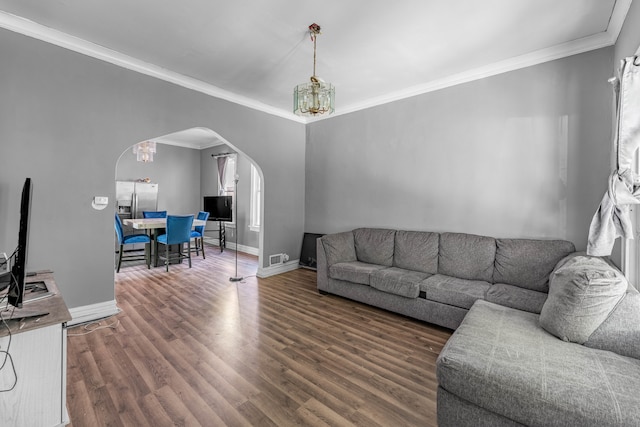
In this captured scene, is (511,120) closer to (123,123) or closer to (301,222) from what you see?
(301,222)

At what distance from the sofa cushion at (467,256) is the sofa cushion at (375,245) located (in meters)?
0.67

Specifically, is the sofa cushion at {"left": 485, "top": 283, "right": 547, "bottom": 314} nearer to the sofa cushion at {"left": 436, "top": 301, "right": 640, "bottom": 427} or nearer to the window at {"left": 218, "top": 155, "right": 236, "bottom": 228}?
the sofa cushion at {"left": 436, "top": 301, "right": 640, "bottom": 427}

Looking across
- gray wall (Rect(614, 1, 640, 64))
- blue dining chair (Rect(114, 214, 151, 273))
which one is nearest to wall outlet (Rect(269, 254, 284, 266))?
blue dining chair (Rect(114, 214, 151, 273))

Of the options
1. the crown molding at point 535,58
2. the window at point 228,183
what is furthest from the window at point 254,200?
the crown molding at point 535,58

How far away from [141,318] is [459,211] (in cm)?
394

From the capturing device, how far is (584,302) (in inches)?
63.8

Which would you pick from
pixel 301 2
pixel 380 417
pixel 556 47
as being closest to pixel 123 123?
pixel 301 2

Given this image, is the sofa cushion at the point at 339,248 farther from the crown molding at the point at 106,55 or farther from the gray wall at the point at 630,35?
the gray wall at the point at 630,35

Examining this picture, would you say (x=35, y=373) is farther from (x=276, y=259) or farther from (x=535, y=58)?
(x=535, y=58)

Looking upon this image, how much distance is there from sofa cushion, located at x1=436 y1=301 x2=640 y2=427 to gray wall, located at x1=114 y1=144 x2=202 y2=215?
25.3 feet

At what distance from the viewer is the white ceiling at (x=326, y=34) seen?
7.46ft

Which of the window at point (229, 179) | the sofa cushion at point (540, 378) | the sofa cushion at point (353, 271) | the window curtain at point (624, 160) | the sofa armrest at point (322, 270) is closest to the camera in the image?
the sofa cushion at point (540, 378)

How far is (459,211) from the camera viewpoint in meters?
3.50

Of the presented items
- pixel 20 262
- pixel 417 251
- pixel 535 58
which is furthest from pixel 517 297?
pixel 20 262
